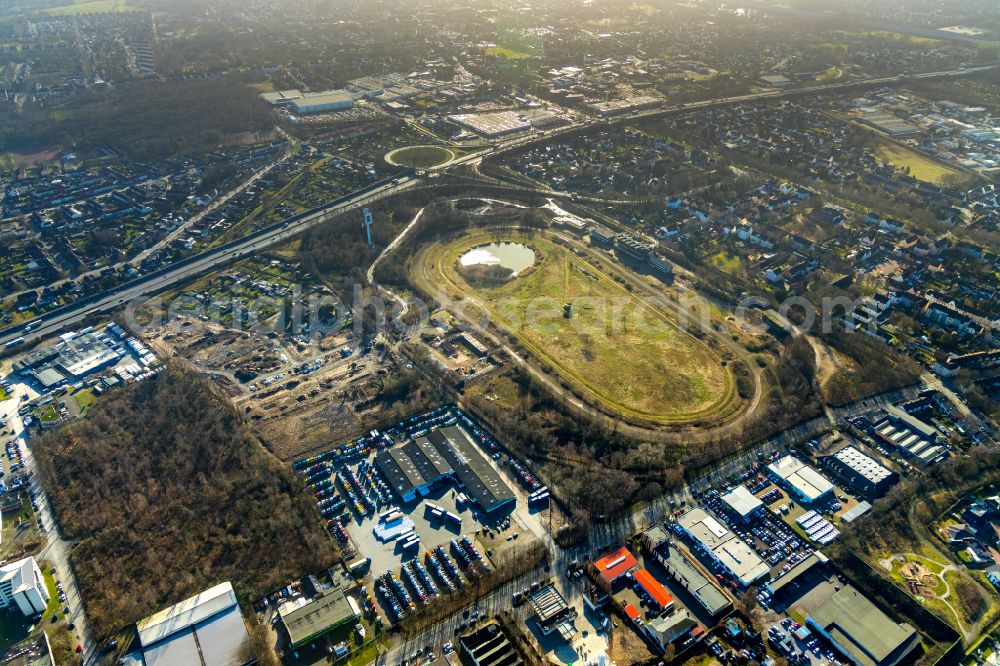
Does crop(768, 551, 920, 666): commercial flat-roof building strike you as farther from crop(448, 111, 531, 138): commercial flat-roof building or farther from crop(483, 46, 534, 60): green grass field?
crop(483, 46, 534, 60): green grass field

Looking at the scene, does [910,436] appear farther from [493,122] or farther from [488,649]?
[493,122]

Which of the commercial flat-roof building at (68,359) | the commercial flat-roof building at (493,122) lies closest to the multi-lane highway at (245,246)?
the commercial flat-roof building at (68,359)

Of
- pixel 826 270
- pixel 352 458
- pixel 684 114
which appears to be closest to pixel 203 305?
pixel 352 458

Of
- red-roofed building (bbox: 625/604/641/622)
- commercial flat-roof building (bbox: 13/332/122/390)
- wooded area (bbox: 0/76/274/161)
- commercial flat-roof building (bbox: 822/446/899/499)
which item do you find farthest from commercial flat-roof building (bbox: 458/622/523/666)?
wooded area (bbox: 0/76/274/161)

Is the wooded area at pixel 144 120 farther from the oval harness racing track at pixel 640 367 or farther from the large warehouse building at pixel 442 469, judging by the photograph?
the large warehouse building at pixel 442 469

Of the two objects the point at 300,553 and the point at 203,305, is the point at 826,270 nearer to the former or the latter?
the point at 300,553

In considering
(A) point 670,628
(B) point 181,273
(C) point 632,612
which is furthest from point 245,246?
(A) point 670,628
